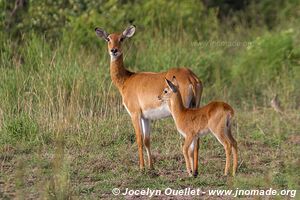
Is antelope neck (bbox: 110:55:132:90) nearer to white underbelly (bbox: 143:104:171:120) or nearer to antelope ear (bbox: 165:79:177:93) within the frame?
white underbelly (bbox: 143:104:171:120)

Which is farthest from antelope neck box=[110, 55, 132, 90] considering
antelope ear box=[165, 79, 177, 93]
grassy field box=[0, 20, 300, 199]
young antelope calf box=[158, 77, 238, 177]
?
antelope ear box=[165, 79, 177, 93]

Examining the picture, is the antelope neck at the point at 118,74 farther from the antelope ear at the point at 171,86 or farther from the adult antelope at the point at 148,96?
the antelope ear at the point at 171,86

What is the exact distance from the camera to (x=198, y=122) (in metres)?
8.58

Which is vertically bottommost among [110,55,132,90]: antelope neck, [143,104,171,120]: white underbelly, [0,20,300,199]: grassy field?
[0,20,300,199]: grassy field

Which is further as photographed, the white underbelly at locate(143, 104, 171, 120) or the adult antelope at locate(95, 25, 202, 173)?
the white underbelly at locate(143, 104, 171, 120)

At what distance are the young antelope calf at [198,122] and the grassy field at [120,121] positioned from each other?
257mm

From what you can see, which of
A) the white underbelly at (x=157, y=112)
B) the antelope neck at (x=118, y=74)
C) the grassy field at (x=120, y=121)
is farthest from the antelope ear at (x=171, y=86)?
the antelope neck at (x=118, y=74)

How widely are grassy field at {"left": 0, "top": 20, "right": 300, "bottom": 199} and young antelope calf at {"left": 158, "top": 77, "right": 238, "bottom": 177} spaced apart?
0.84 ft

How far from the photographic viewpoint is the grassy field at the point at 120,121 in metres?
8.46

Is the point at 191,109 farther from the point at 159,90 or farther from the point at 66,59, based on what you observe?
the point at 66,59

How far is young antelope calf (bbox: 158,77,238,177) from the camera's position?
27.7 feet

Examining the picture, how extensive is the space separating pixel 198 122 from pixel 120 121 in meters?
2.27

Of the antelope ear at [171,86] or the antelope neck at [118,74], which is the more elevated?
the antelope ear at [171,86]

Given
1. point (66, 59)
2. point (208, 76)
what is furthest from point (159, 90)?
point (208, 76)
